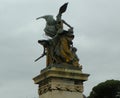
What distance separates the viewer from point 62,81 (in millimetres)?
13469

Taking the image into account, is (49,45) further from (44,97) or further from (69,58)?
(44,97)

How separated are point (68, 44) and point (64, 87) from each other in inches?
55.5

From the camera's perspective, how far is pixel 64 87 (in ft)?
44.1

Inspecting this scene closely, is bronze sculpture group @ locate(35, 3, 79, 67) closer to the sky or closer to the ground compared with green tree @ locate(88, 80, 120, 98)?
closer to the ground

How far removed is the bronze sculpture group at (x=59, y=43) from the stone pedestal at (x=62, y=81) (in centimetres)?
28

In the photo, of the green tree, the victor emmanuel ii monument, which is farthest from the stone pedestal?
the green tree

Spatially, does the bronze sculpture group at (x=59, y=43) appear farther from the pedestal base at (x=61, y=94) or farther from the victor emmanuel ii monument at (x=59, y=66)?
the pedestal base at (x=61, y=94)

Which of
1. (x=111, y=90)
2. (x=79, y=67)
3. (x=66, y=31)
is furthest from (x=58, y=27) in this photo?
(x=111, y=90)

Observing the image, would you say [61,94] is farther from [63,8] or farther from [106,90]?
[106,90]

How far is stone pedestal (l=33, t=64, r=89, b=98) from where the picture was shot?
43.7 ft

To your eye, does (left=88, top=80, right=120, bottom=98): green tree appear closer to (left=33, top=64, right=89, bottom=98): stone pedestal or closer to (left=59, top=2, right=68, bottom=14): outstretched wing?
(left=59, top=2, right=68, bottom=14): outstretched wing

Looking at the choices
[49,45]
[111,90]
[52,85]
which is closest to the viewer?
[52,85]

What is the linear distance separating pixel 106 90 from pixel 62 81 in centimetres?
3765

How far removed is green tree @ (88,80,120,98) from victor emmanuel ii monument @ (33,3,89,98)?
119 ft
